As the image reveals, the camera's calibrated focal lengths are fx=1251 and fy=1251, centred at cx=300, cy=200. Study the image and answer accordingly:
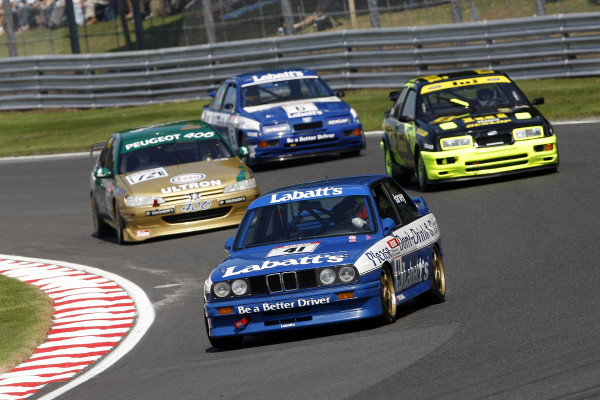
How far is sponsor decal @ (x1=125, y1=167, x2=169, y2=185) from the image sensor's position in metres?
16.7

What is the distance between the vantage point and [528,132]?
17.0m

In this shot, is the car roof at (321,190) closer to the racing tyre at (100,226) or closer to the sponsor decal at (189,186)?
the sponsor decal at (189,186)

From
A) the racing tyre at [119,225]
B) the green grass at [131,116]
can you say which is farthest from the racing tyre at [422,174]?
the green grass at [131,116]

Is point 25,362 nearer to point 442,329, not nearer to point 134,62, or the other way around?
point 442,329

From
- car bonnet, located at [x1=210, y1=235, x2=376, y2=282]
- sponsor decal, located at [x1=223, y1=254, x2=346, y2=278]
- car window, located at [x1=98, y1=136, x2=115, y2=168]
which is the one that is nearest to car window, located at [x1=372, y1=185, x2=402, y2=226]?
car bonnet, located at [x1=210, y1=235, x2=376, y2=282]

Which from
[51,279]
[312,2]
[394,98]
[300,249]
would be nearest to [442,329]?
[300,249]

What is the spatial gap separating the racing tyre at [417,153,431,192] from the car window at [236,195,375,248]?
7.27 m

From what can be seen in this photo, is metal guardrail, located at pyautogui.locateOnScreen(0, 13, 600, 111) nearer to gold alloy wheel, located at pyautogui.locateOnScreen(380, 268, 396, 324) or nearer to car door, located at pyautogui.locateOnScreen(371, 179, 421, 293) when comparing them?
car door, located at pyautogui.locateOnScreen(371, 179, 421, 293)

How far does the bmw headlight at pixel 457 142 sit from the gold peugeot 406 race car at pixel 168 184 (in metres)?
2.65

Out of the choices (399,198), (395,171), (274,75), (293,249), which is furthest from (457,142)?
(293,249)

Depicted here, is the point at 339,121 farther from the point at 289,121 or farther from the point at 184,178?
the point at 184,178

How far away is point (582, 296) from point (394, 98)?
10707mm

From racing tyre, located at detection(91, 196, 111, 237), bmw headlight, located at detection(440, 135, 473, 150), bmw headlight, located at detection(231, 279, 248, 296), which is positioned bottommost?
racing tyre, located at detection(91, 196, 111, 237)

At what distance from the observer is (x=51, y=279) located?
47.2ft
